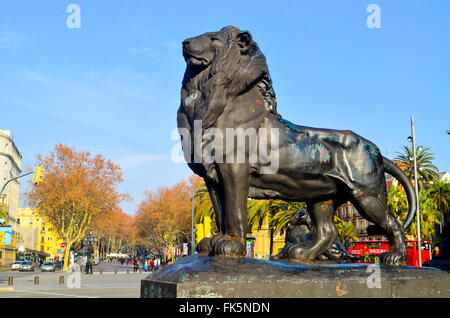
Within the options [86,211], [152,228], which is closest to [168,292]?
[86,211]

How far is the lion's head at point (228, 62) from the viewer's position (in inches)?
137

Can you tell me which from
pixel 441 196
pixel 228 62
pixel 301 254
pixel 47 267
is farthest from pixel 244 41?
pixel 47 267

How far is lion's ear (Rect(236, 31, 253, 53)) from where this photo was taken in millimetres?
3562

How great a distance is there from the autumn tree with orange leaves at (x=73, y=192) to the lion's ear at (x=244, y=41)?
36.8 meters

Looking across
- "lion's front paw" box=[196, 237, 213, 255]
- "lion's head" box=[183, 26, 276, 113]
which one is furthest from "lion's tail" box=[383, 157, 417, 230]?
"lion's front paw" box=[196, 237, 213, 255]

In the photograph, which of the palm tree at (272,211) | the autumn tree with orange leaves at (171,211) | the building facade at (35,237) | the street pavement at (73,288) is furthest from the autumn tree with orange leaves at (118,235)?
the palm tree at (272,211)

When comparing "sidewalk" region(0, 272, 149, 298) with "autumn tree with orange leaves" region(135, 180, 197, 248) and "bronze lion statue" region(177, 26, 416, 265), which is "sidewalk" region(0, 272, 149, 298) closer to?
"bronze lion statue" region(177, 26, 416, 265)

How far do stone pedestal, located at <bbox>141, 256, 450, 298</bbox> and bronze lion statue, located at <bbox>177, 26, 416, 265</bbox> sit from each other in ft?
1.13

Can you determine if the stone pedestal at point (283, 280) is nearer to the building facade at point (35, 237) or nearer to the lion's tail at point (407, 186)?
the lion's tail at point (407, 186)

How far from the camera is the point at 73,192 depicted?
3816cm
